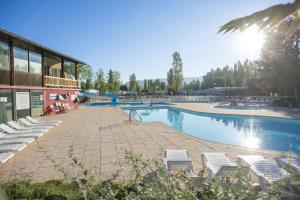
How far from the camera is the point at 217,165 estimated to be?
5.15 metres

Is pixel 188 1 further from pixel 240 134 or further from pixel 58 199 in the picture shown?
pixel 58 199

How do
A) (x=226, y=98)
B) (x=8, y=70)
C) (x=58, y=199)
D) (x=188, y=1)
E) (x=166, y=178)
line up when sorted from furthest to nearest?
1. (x=226, y=98)
2. (x=8, y=70)
3. (x=188, y=1)
4. (x=58, y=199)
5. (x=166, y=178)

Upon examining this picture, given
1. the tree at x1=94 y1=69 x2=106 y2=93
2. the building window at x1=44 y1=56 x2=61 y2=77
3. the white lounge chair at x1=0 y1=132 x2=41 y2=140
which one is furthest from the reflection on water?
the tree at x1=94 y1=69 x2=106 y2=93

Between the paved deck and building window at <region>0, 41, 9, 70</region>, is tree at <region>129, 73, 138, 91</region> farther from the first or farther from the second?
the paved deck

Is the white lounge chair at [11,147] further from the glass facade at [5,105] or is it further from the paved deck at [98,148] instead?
the glass facade at [5,105]

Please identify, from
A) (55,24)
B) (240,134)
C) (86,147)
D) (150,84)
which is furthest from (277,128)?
(150,84)

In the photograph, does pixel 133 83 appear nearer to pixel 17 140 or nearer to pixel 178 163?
pixel 17 140

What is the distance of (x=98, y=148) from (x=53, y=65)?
17.0 meters

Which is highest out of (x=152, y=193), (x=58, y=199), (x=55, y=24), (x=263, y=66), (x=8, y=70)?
(x=55, y=24)

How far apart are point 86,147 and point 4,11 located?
15288 millimetres

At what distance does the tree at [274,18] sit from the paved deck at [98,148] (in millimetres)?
4282

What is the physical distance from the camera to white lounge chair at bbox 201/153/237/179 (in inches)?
187

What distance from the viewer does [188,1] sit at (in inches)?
388

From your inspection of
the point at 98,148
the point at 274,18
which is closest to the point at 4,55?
the point at 98,148
